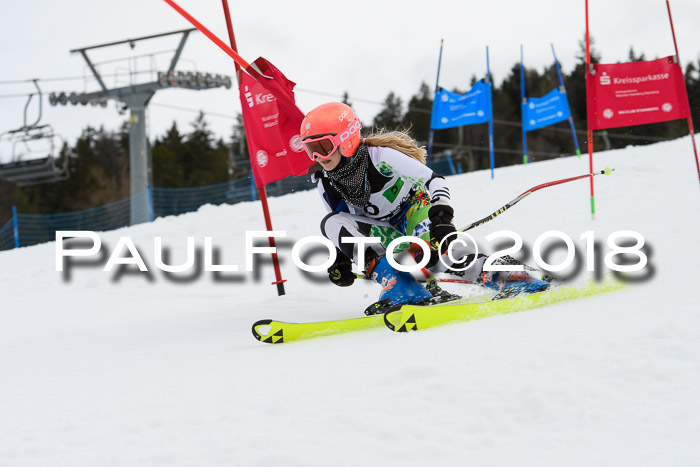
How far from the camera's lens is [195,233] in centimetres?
850

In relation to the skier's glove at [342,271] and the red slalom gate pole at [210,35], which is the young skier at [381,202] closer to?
the skier's glove at [342,271]

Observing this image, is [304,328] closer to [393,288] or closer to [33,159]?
[393,288]

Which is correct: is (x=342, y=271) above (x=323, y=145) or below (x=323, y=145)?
below

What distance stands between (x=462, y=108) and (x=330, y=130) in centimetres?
866

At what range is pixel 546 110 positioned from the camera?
1345 centimetres

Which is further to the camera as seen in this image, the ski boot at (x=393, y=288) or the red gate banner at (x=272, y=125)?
the red gate banner at (x=272, y=125)

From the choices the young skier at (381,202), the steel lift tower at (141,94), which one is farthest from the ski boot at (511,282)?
the steel lift tower at (141,94)

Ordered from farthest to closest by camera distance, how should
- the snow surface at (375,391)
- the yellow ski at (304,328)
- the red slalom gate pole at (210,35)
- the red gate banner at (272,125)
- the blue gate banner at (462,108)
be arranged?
the blue gate banner at (462,108), the red gate banner at (272,125), the red slalom gate pole at (210,35), the yellow ski at (304,328), the snow surface at (375,391)

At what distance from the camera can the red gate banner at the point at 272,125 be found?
14.1 feet

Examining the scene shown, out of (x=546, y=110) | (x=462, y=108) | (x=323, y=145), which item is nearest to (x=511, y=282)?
(x=323, y=145)

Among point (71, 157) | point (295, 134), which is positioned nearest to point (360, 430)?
point (295, 134)

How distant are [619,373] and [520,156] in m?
41.2

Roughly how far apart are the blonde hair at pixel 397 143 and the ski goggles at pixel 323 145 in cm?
32

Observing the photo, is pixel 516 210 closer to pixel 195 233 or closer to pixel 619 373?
pixel 195 233
